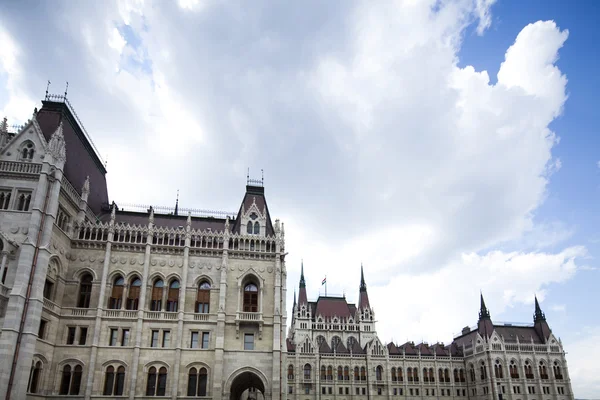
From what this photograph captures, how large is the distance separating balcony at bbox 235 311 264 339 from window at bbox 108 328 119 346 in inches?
394

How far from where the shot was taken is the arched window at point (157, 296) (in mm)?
40219

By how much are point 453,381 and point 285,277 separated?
7141cm

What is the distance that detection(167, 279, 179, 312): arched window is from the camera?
40.6m

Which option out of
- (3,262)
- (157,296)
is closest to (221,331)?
(157,296)

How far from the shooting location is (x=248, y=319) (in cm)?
4022

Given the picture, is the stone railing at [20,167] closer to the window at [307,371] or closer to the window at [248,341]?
the window at [248,341]

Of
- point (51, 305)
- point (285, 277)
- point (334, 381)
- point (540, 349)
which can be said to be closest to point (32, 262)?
point (51, 305)

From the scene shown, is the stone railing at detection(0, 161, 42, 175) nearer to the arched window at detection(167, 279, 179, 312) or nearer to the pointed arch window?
the arched window at detection(167, 279, 179, 312)

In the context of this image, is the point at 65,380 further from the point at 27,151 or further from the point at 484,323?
the point at 484,323

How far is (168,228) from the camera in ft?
141

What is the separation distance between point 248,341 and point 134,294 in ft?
35.8

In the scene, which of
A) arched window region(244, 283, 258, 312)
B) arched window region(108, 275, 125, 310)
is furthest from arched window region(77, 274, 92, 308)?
arched window region(244, 283, 258, 312)

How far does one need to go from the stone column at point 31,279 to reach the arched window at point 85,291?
A: 594 cm

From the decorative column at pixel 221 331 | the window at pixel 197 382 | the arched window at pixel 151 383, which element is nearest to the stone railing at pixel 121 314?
the arched window at pixel 151 383
